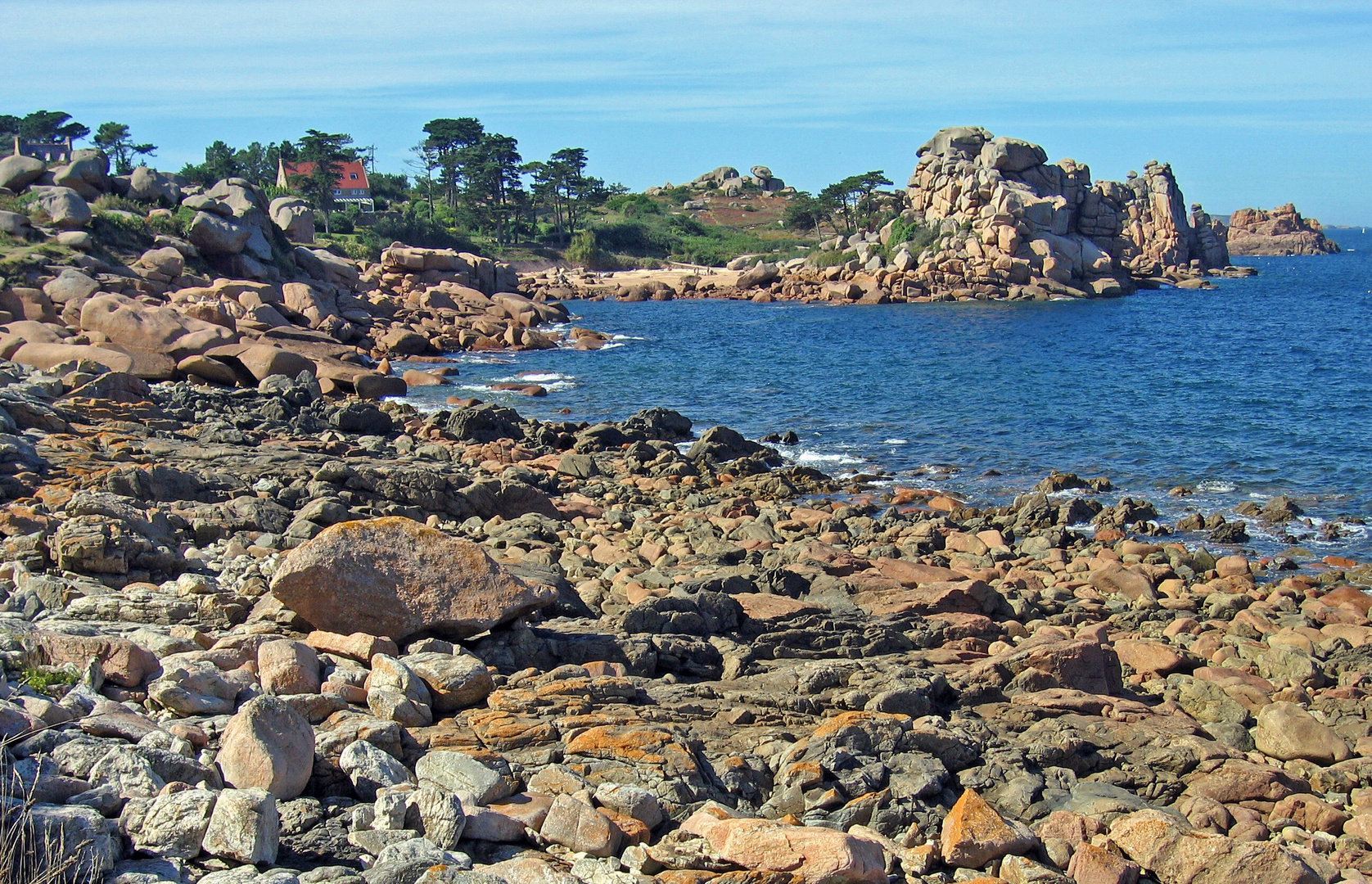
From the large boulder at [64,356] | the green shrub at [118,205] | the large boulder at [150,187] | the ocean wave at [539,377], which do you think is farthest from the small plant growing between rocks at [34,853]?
the large boulder at [150,187]

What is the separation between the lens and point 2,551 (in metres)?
9.80

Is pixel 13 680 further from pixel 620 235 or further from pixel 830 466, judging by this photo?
pixel 620 235

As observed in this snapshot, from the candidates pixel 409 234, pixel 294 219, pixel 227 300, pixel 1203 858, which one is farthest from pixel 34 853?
pixel 409 234

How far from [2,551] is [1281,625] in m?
14.9

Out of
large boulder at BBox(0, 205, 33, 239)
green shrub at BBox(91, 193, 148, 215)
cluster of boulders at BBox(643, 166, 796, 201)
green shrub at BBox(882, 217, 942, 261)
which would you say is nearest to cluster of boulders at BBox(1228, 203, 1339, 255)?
cluster of boulders at BBox(643, 166, 796, 201)

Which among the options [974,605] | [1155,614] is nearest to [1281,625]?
[1155,614]

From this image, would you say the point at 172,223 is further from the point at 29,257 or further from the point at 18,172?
the point at 29,257

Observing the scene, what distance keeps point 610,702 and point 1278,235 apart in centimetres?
20470

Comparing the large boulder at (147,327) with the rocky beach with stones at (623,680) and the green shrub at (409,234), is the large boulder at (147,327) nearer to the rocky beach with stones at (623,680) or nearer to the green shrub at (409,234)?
the rocky beach with stones at (623,680)

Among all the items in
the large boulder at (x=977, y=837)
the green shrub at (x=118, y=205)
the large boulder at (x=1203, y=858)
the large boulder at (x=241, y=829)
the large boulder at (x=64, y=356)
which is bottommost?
A: the large boulder at (x=1203, y=858)

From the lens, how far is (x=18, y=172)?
4194 cm

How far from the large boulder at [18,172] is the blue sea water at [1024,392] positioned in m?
19.0

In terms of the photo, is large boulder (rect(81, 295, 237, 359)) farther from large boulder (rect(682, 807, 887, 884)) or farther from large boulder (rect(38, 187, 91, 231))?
large boulder (rect(682, 807, 887, 884))

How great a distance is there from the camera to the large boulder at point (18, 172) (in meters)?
41.6
